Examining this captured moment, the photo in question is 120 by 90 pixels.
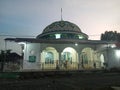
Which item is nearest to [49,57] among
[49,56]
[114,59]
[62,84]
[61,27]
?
[49,56]

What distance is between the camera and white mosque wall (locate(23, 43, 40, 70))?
82.4ft

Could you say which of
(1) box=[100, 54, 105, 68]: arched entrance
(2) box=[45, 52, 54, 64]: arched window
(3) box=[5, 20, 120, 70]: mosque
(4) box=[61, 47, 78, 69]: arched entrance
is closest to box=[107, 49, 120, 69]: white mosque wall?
(3) box=[5, 20, 120, 70]: mosque

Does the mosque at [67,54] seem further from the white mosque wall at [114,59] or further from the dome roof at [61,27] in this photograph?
the dome roof at [61,27]

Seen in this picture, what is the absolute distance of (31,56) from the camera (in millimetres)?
25453

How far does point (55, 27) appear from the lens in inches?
1310

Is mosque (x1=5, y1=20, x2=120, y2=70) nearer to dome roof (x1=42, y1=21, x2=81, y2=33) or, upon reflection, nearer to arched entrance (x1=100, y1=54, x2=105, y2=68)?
arched entrance (x1=100, y1=54, x2=105, y2=68)

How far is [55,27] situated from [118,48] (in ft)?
38.4

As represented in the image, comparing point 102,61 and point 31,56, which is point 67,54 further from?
point 31,56

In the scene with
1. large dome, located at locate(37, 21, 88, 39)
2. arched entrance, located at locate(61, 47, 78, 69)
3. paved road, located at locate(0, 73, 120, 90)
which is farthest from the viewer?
large dome, located at locate(37, 21, 88, 39)

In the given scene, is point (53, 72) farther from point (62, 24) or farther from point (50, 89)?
point (62, 24)

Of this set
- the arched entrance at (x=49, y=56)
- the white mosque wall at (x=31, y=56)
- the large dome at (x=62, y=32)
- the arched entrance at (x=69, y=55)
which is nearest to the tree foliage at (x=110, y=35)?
the large dome at (x=62, y=32)

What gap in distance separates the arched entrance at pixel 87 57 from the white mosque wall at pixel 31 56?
635 cm

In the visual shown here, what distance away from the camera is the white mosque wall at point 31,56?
25.1m

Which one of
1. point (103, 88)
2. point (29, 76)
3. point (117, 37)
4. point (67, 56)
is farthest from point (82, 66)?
point (117, 37)
